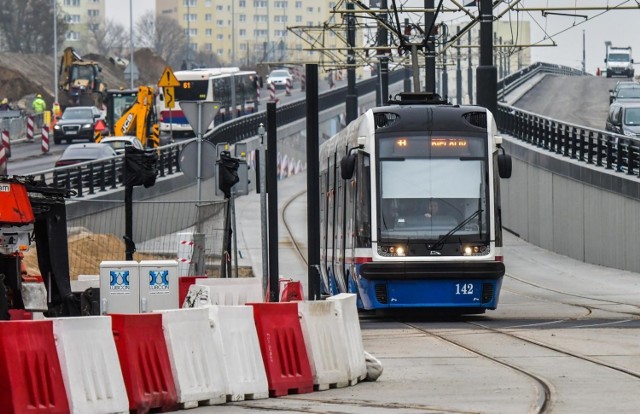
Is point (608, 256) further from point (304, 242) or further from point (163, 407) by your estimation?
point (163, 407)

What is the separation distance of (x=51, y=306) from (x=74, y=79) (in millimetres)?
83143

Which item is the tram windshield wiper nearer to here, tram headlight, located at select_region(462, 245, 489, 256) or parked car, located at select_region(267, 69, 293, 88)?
tram headlight, located at select_region(462, 245, 489, 256)

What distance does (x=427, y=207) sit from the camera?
22844 mm

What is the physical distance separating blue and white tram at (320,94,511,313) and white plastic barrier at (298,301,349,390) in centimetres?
795

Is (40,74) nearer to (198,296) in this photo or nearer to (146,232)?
(146,232)

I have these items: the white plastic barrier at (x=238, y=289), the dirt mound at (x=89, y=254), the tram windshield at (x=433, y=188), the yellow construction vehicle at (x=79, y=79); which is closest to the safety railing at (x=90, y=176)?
the dirt mound at (x=89, y=254)

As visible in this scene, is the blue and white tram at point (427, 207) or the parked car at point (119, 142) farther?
the parked car at point (119, 142)

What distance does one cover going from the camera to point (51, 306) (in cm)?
1609

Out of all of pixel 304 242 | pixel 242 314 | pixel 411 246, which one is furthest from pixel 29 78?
pixel 242 314

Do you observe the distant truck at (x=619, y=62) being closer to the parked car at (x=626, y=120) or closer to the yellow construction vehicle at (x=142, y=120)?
the yellow construction vehicle at (x=142, y=120)

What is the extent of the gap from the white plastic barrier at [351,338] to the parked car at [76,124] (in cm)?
6442

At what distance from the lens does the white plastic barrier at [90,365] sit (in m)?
11.9

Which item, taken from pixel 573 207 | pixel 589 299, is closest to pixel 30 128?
pixel 573 207

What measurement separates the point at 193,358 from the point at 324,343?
170 cm
